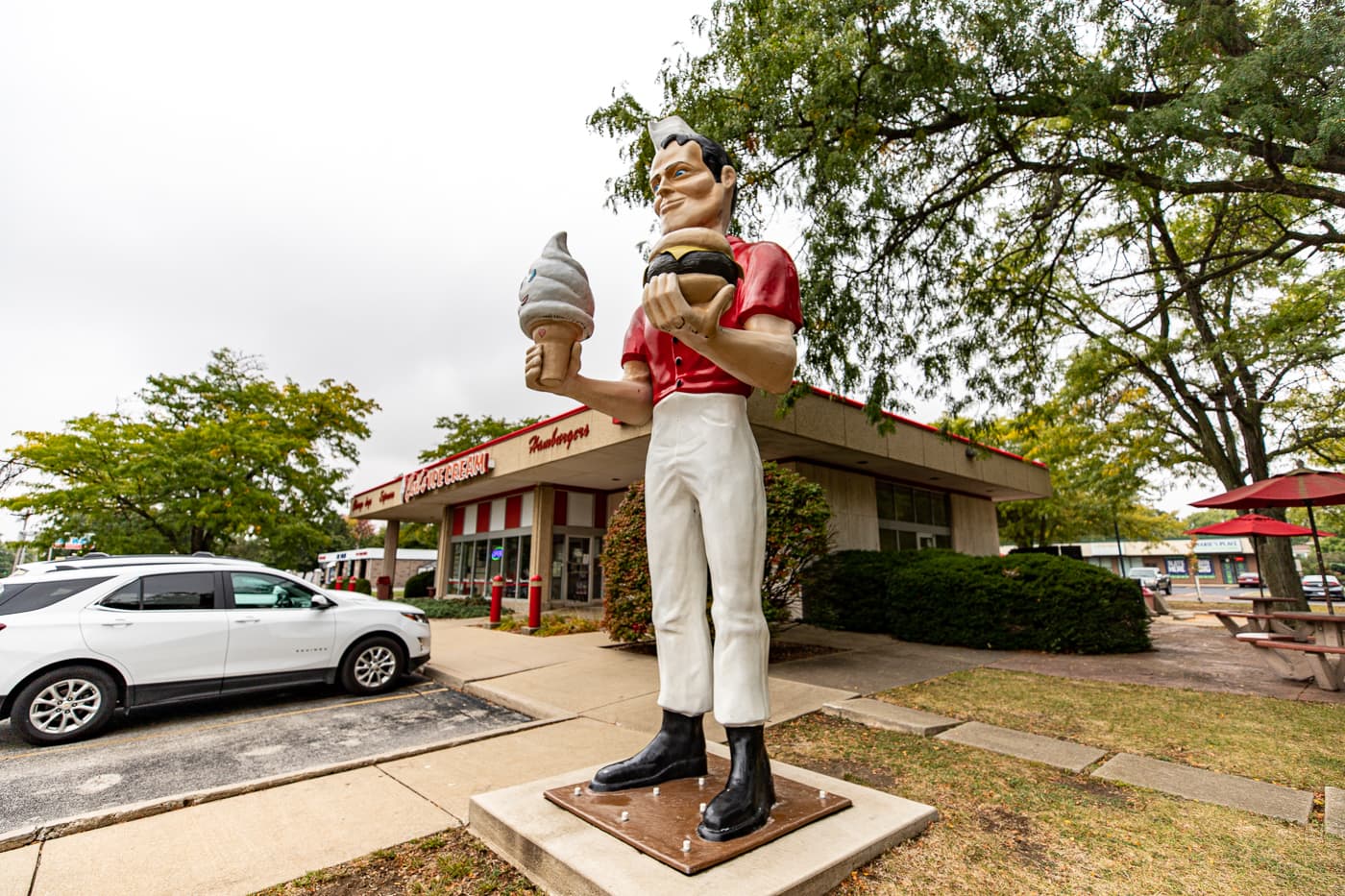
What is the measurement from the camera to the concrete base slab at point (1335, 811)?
3.00m

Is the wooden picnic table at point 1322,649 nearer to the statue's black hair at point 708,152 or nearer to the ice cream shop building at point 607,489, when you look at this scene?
the ice cream shop building at point 607,489

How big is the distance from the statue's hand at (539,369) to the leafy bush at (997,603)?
6.35m

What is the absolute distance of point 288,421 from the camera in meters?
19.9

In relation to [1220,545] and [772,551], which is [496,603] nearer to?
[772,551]

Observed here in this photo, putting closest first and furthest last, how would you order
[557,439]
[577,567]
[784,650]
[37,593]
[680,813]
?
[680,813] < [37,593] < [784,650] < [557,439] < [577,567]

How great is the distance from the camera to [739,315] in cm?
280

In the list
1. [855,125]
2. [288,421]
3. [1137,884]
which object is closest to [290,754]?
[1137,884]

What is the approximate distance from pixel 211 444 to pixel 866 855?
18397 mm

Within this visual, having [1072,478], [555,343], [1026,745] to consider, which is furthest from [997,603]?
[1072,478]

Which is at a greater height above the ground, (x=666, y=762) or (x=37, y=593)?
(x=37, y=593)

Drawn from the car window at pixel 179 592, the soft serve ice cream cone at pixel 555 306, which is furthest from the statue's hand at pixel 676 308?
the car window at pixel 179 592

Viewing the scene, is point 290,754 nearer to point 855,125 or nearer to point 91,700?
point 91,700

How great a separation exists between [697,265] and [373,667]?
21.7ft

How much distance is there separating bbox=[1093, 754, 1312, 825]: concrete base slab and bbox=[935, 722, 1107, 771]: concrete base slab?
0.16 metres
